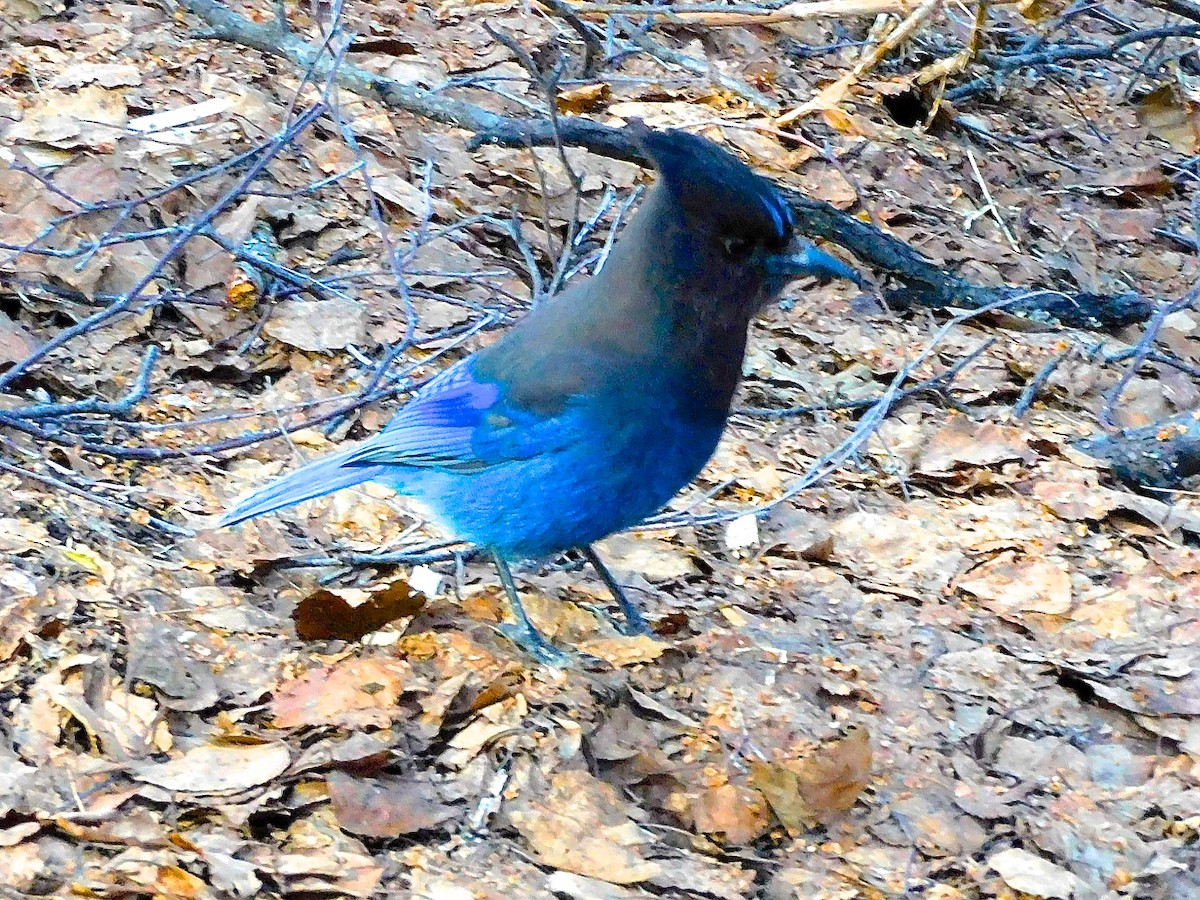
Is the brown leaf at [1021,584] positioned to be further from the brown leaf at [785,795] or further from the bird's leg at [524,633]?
the bird's leg at [524,633]

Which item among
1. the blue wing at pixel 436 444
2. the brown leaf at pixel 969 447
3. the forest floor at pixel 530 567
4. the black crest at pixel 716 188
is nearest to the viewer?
the forest floor at pixel 530 567

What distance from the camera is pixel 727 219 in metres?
2.94

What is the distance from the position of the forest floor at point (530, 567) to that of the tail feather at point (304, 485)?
0.16 meters

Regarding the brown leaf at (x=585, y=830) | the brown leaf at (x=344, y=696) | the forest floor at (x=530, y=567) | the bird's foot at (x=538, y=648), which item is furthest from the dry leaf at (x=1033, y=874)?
the brown leaf at (x=344, y=696)

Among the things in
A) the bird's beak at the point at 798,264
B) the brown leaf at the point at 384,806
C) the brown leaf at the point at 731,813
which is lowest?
the brown leaf at the point at 731,813

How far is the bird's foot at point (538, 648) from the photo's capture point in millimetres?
3045

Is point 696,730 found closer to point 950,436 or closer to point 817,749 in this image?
point 817,749

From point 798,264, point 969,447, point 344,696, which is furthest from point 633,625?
point 969,447

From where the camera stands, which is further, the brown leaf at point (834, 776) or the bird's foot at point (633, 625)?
the bird's foot at point (633, 625)

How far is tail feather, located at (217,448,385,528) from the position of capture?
317cm

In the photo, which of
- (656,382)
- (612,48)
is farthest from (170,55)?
(656,382)

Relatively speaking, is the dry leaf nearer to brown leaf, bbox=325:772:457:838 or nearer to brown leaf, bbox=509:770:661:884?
brown leaf, bbox=509:770:661:884

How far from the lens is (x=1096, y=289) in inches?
214

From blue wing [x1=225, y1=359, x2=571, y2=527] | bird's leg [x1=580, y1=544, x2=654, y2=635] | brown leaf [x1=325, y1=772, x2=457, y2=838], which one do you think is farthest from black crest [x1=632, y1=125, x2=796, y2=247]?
brown leaf [x1=325, y1=772, x2=457, y2=838]
